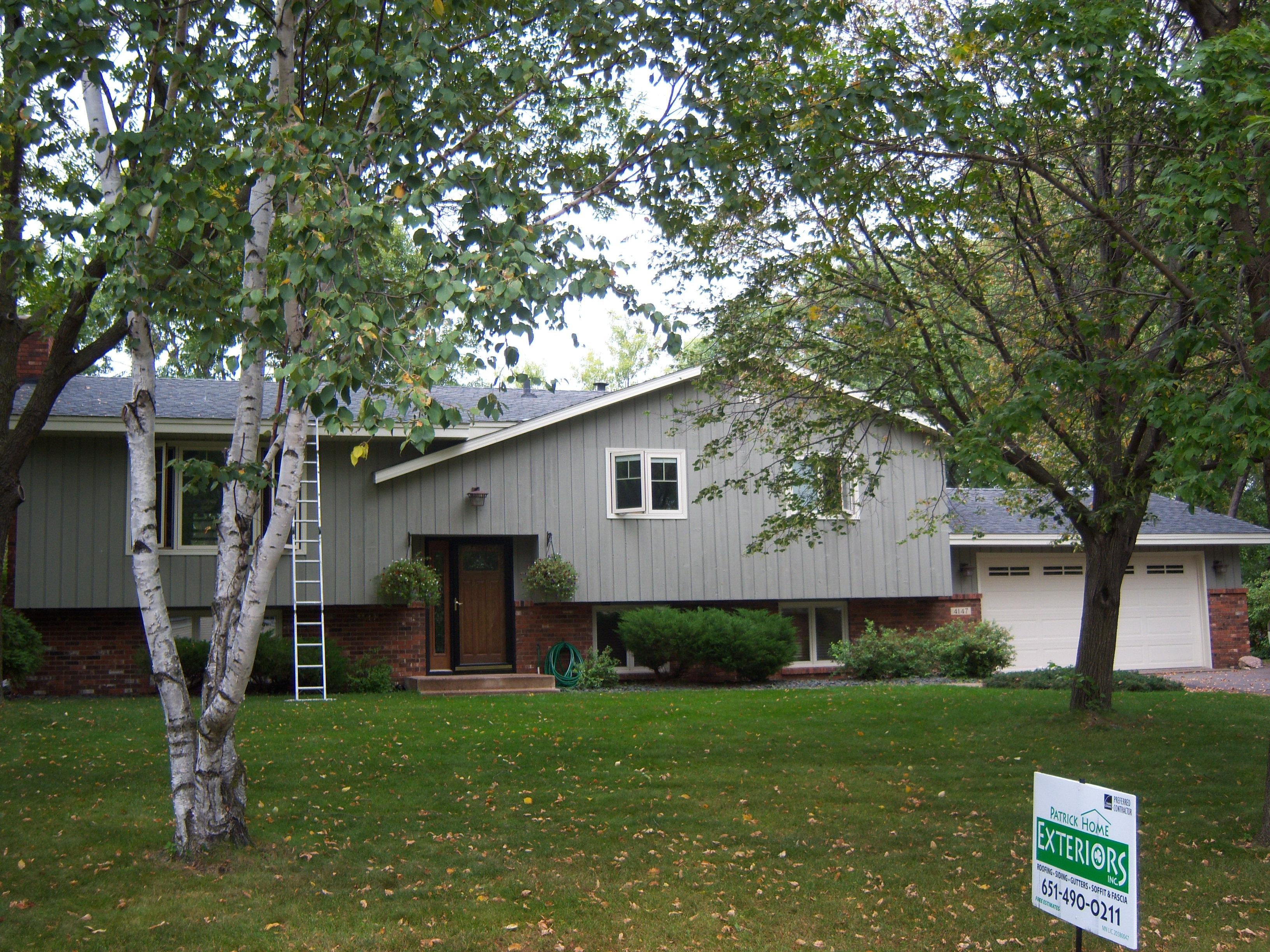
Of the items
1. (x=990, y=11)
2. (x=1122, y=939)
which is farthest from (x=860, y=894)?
(x=990, y=11)

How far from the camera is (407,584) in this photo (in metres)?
15.9

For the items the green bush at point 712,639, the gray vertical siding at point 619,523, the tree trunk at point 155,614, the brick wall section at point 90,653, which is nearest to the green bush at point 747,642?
the green bush at point 712,639

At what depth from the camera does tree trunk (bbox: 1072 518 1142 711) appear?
11.0 metres

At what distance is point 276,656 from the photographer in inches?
583

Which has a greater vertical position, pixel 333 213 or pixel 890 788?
pixel 333 213

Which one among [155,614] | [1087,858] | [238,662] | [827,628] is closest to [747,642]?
[827,628]

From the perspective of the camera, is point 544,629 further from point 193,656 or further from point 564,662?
point 193,656

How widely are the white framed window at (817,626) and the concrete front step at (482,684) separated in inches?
208

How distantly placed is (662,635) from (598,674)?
1170 mm

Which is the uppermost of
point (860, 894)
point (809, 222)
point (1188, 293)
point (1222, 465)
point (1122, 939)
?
point (809, 222)

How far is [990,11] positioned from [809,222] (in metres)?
3.25

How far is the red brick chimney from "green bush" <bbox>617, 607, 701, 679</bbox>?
31.6ft

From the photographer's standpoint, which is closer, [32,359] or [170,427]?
[170,427]

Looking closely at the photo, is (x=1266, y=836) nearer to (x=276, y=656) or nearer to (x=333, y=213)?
(x=333, y=213)
